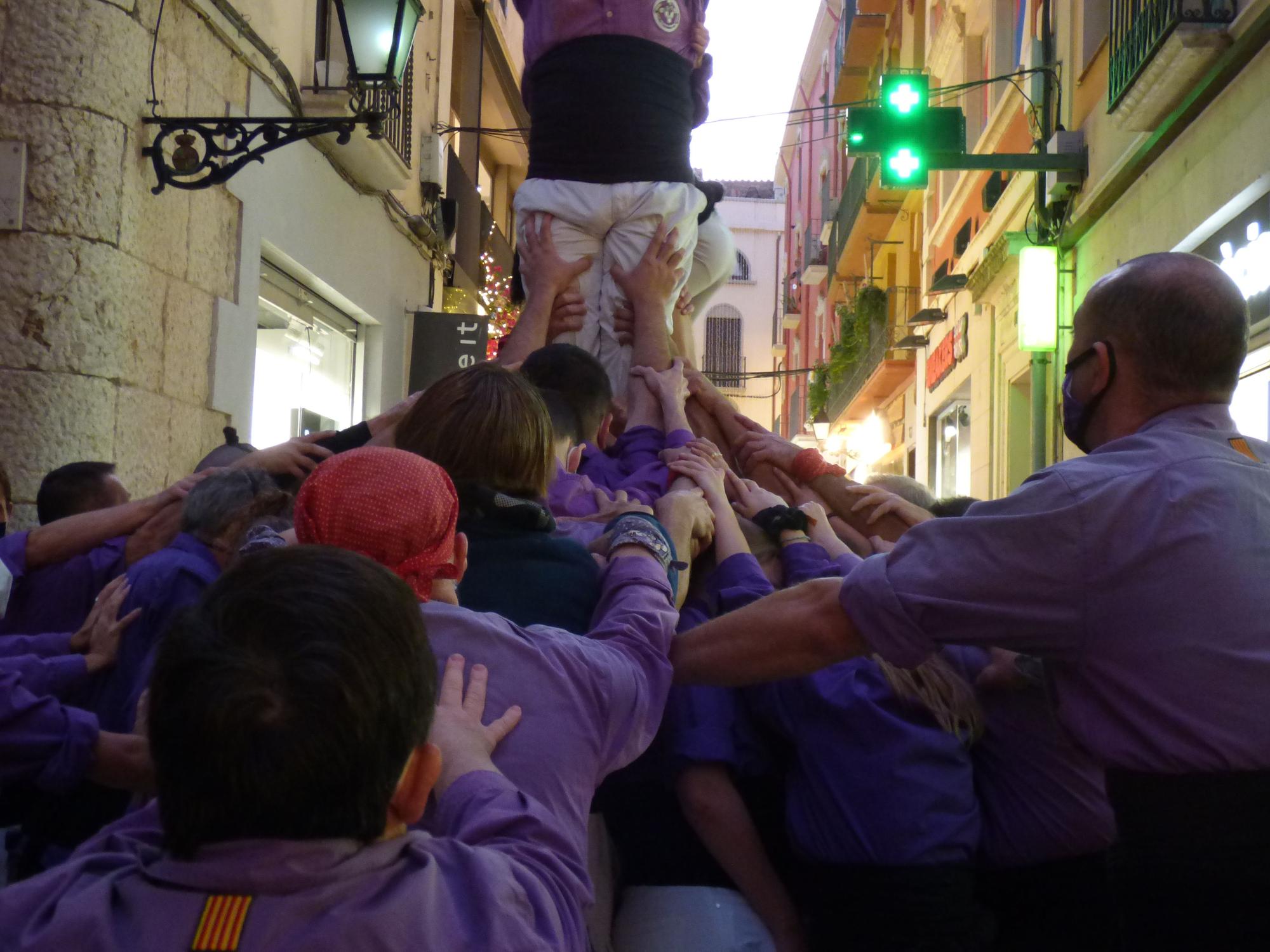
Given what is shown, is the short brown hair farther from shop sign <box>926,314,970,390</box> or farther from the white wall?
shop sign <box>926,314,970,390</box>

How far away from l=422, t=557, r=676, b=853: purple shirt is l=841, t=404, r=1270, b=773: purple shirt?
0.40 metres

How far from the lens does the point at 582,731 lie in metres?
1.79

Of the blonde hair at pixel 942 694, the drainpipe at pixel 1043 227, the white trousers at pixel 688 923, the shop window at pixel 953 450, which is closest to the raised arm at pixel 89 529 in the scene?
the white trousers at pixel 688 923

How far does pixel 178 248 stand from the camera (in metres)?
6.85

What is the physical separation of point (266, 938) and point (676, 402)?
9.60 ft

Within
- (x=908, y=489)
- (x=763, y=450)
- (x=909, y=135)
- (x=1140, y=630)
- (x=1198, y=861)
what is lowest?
(x=1198, y=861)

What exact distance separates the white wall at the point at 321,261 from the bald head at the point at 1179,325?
5.97m

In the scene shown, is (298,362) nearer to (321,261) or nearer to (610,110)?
(321,261)

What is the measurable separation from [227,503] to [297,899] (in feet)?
5.80

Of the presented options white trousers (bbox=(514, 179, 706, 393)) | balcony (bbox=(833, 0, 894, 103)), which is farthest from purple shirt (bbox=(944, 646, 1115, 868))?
balcony (bbox=(833, 0, 894, 103))

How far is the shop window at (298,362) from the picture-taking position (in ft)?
29.3

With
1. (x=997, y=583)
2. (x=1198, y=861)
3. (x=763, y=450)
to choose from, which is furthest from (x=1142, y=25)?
(x=1198, y=861)

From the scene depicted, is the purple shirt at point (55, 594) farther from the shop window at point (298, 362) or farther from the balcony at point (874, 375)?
the balcony at point (874, 375)

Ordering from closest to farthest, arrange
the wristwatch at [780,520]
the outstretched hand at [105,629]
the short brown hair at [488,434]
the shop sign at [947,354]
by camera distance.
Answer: the short brown hair at [488,434], the outstretched hand at [105,629], the wristwatch at [780,520], the shop sign at [947,354]
